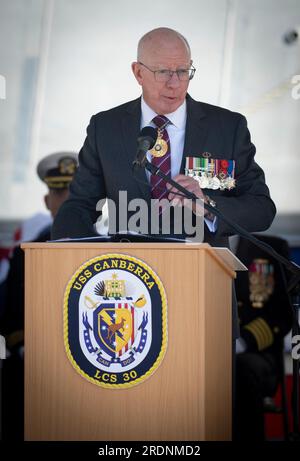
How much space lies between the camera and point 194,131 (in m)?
3.27

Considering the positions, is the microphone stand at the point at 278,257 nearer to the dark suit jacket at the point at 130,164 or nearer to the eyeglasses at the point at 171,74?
the dark suit jacket at the point at 130,164

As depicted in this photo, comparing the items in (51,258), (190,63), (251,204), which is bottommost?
(51,258)

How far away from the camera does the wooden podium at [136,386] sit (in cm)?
Result: 260

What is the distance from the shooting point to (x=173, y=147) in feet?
10.7

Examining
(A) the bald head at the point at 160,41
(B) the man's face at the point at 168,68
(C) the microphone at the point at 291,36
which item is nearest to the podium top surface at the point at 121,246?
(B) the man's face at the point at 168,68

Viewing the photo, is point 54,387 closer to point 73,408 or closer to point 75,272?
point 73,408

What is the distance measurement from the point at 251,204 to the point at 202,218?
17cm

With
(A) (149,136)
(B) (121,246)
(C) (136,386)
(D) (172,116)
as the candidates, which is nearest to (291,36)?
(D) (172,116)

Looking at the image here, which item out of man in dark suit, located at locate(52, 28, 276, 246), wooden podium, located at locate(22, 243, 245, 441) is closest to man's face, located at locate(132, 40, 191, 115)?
man in dark suit, located at locate(52, 28, 276, 246)

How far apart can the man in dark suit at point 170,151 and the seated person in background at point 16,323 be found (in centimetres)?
136

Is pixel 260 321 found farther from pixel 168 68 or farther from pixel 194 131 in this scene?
pixel 168 68

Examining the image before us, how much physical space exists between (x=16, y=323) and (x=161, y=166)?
1.79 m

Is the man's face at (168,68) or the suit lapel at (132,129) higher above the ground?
the man's face at (168,68)

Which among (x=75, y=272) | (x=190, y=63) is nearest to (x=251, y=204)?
(x=190, y=63)
